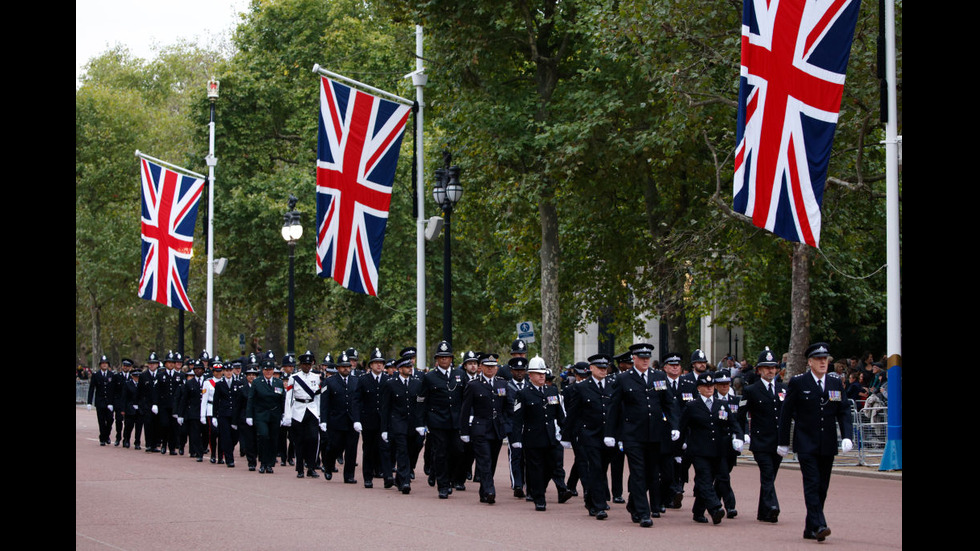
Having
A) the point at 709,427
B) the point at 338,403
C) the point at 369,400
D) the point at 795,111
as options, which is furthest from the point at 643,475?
the point at 338,403

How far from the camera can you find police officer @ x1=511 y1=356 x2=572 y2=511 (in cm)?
1636

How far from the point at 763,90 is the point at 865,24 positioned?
26.3 feet

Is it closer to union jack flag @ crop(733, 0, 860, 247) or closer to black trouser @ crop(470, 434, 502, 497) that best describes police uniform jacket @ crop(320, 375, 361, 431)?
black trouser @ crop(470, 434, 502, 497)

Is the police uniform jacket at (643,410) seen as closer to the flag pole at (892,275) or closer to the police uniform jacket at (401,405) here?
the police uniform jacket at (401,405)

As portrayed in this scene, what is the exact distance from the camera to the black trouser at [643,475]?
13836 millimetres

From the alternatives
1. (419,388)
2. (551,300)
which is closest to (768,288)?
(551,300)

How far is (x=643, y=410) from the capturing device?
14.4 metres

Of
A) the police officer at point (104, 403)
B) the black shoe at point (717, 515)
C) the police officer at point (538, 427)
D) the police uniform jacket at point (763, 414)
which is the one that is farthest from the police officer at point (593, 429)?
the police officer at point (104, 403)

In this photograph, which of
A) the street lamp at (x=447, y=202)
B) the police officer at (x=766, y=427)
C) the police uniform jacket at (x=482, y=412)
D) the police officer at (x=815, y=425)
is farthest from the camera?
the street lamp at (x=447, y=202)

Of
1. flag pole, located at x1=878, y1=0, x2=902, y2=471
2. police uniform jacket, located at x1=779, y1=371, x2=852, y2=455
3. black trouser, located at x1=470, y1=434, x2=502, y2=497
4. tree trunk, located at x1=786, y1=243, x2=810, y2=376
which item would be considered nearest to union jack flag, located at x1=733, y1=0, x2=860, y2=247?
police uniform jacket, located at x1=779, y1=371, x2=852, y2=455

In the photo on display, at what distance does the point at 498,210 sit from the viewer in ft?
115

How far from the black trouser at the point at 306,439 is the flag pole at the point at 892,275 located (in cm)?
926

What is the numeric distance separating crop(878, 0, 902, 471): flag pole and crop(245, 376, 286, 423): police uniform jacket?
33.4 ft

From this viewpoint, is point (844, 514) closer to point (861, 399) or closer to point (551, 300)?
point (861, 399)
